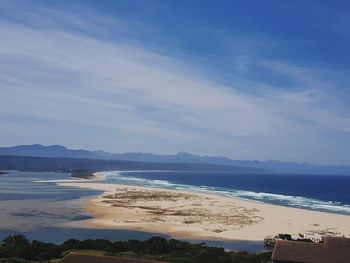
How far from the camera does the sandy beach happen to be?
45094mm

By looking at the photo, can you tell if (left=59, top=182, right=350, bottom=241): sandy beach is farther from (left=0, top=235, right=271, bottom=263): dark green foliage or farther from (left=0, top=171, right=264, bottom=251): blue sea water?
(left=0, top=235, right=271, bottom=263): dark green foliage

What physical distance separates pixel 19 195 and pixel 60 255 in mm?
49576

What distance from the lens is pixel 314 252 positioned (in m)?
23.2

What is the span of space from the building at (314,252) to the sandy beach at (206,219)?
59.0 ft

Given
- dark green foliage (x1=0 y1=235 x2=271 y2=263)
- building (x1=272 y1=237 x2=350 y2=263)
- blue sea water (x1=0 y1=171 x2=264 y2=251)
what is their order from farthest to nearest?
1. blue sea water (x1=0 y1=171 x2=264 y2=251)
2. dark green foliage (x1=0 y1=235 x2=271 y2=263)
3. building (x1=272 y1=237 x2=350 y2=263)

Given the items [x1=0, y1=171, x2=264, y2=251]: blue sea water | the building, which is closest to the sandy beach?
[x1=0, y1=171, x2=264, y2=251]: blue sea water

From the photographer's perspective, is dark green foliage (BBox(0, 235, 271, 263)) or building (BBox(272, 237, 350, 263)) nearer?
building (BBox(272, 237, 350, 263))

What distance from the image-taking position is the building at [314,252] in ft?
74.8

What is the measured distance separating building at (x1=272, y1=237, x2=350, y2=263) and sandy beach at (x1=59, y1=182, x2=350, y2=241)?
59.0 ft

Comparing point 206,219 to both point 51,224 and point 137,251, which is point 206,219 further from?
point 137,251

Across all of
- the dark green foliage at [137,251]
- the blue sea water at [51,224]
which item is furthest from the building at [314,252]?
the blue sea water at [51,224]

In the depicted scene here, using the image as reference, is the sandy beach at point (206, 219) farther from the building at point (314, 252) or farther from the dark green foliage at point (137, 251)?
the building at point (314, 252)

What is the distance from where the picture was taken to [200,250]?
1231 inches

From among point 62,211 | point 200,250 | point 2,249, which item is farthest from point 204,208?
point 2,249
